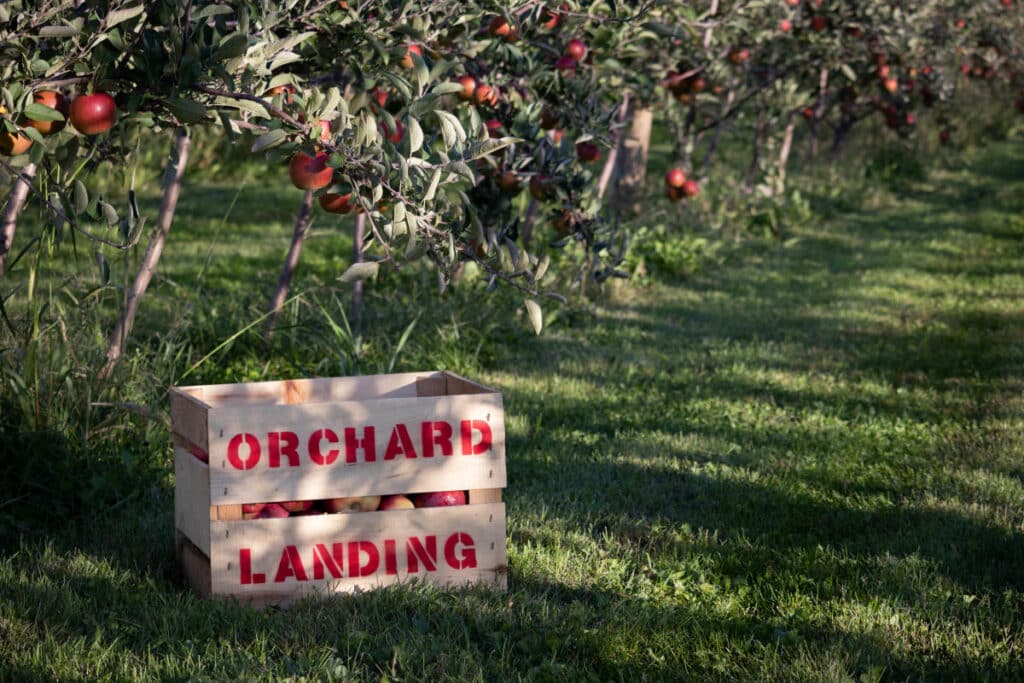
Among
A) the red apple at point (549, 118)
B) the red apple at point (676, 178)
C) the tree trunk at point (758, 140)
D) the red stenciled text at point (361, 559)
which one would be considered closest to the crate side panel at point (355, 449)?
the red stenciled text at point (361, 559)

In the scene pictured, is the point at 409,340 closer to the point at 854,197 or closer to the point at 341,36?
the point at 341,36

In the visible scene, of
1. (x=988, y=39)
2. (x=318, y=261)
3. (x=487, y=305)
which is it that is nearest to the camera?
(x=487, y=305)

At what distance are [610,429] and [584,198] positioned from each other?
3.48 ft

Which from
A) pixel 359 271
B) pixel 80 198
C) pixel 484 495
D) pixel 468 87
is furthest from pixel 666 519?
pixel 80 198

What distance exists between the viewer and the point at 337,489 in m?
3.11

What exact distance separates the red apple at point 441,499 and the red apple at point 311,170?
930 mm

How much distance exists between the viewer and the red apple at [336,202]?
3.01 meters

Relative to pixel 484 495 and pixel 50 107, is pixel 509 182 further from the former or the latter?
pixel 50 107

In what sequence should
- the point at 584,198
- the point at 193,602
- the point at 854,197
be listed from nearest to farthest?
the point at 193,602 < the point at 584,198 < the point at 854,197

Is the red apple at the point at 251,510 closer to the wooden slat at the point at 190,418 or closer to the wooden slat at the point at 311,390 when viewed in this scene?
the wooden slat at the point at 190,418

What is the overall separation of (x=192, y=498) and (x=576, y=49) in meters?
2.55

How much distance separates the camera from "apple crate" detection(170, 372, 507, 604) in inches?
119

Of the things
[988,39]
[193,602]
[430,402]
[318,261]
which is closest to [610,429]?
[430,402]

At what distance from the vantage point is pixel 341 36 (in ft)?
11.6
